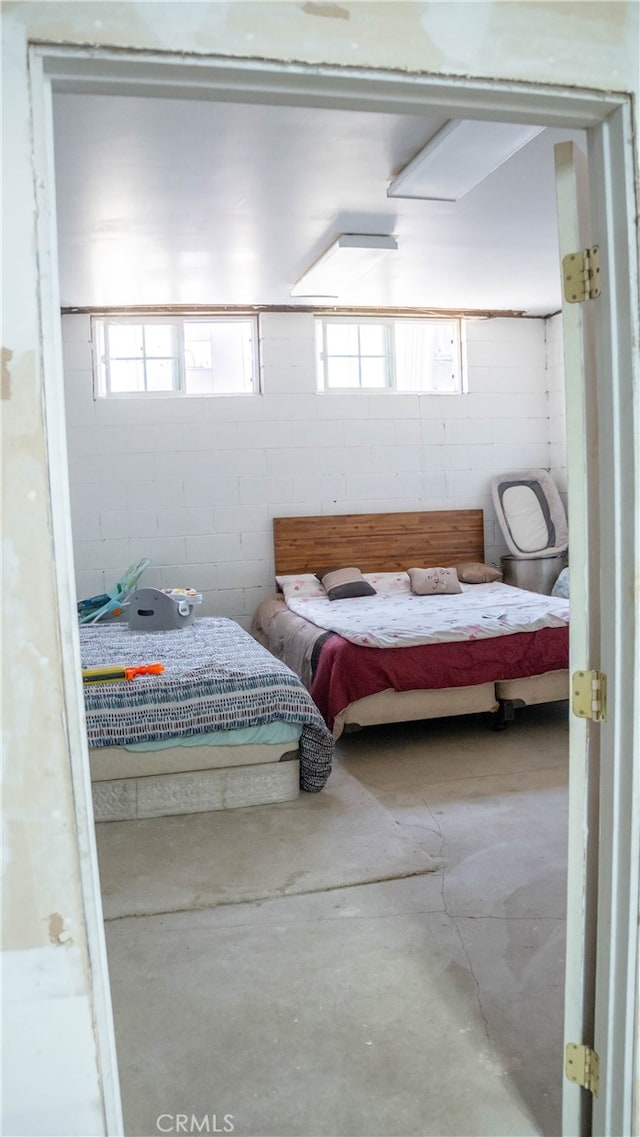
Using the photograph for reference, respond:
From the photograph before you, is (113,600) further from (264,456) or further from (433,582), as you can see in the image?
(433,582)

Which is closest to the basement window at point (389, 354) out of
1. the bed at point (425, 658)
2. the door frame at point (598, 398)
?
the bed at point (425, 658)

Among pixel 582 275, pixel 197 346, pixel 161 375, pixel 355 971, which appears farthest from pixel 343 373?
pixel 582 275

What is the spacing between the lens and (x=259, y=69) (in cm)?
135

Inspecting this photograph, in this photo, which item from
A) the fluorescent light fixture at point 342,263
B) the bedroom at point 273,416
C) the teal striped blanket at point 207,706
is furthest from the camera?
the fluorescent light fixture at point 342,263

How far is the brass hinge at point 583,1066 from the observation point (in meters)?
1.68

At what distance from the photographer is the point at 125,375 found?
6348mm

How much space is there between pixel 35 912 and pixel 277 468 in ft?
17.4

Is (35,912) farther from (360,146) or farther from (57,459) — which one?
(360,146)

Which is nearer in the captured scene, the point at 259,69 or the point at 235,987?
the point at 259,69

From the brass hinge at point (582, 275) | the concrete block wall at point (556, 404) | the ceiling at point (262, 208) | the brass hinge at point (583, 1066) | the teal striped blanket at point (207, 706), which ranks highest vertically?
the ceiling at point (262, 208)

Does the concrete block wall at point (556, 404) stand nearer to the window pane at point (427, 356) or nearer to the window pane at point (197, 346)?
the window pane at point (427, 356)

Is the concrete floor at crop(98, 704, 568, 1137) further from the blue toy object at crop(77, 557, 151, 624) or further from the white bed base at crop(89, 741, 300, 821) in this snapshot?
the blue toy object at crop(77, 557, 151, 624)

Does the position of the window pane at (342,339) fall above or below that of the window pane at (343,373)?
above

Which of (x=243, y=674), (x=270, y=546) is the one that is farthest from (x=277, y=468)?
(x=243, y=674)
